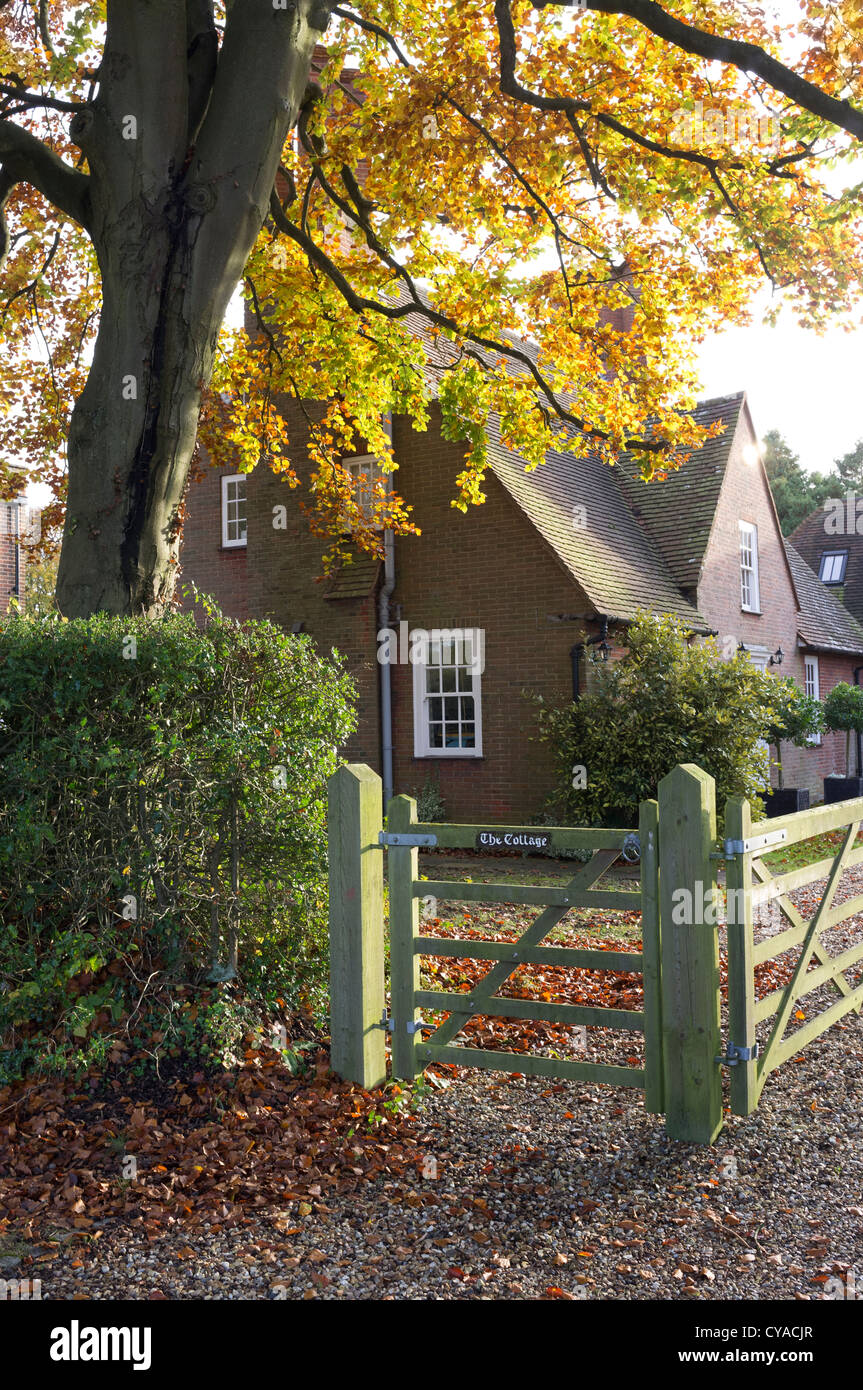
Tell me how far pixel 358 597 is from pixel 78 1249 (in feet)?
47.5

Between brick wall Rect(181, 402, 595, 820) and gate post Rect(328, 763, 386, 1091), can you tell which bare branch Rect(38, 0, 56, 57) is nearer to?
brick wall Rect(181, 402, 595, 820)

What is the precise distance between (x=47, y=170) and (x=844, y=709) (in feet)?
70.1

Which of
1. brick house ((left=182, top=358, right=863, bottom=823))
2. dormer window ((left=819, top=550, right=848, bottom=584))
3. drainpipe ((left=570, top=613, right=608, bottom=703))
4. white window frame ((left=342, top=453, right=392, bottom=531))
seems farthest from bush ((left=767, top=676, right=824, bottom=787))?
dormer window ((left=819, top=550, right=848, bottom=584))

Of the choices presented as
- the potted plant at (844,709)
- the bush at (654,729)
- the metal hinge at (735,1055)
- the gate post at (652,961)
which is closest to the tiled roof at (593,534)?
the bush at (654,729)

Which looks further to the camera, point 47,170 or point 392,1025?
point 47,170

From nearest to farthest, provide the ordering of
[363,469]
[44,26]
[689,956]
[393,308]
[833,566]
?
[689,956], [393,308], [44,26], [363,469], [833,566]

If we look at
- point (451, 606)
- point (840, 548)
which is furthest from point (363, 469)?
point (840, 548)

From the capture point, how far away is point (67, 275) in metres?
15.1

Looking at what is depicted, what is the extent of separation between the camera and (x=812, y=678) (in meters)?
27.0

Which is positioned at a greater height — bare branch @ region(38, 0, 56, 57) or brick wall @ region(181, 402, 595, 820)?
bare branch @ region(38, 0, 56, 57)

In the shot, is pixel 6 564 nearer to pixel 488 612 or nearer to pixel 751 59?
pixel 488 612

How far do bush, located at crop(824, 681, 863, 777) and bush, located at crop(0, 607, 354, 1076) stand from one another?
21.0m

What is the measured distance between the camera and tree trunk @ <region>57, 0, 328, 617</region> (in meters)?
7.06

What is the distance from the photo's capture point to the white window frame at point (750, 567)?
22.7 metres
